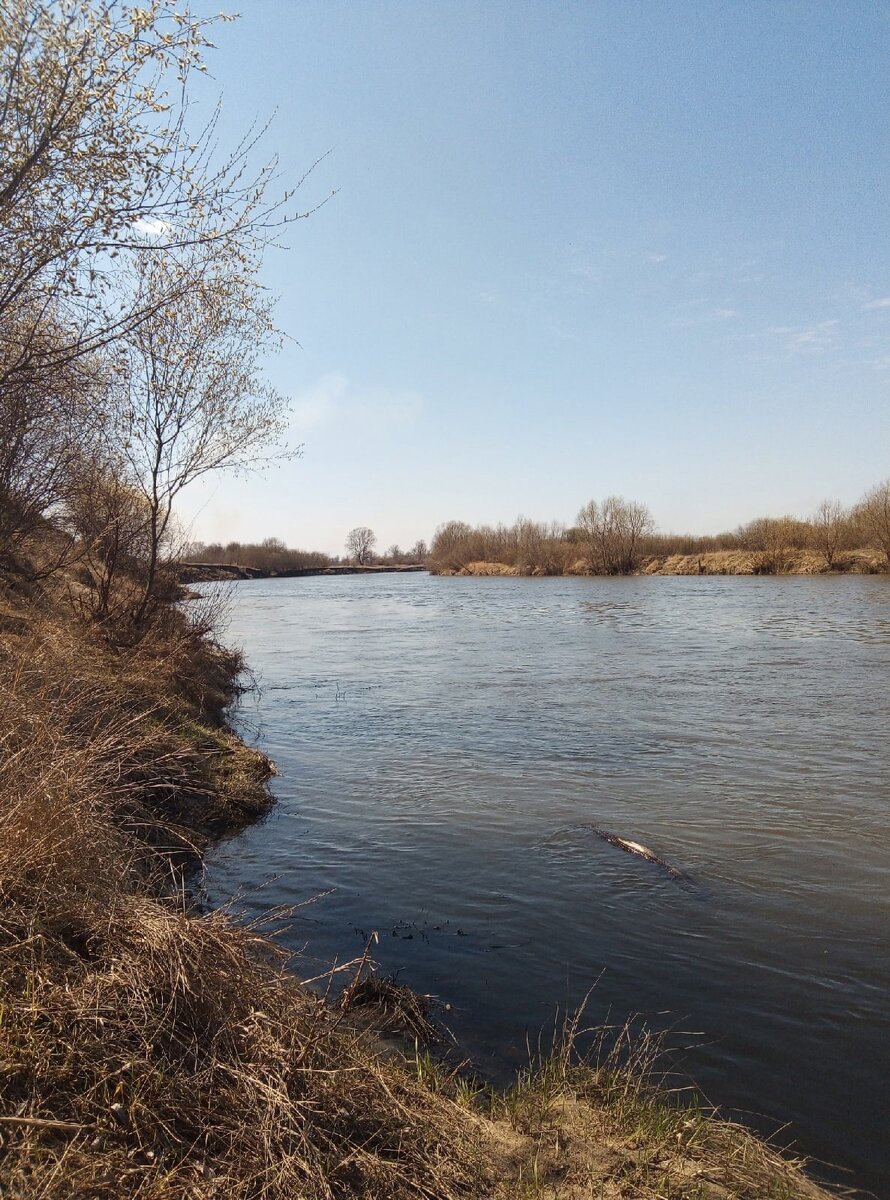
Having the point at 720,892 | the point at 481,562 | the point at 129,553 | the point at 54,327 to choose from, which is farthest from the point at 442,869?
the point at 481,562

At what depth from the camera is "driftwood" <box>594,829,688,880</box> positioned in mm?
7832

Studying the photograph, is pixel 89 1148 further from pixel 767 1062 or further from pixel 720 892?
pixel 720 892

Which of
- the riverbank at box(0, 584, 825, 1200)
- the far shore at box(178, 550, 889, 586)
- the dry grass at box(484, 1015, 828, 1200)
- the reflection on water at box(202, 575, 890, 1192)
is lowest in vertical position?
the reflection on water at box(202, 575, 890, 1192)

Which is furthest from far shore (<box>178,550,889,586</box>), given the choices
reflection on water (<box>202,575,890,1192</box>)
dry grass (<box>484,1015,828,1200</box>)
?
dry grass (<box>484,1015,828,1200</box>)

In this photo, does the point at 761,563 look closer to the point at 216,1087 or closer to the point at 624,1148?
the point at 624,1148

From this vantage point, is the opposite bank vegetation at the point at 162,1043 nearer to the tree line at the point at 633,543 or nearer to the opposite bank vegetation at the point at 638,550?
the opposite bank vegetation at the point at 638,550

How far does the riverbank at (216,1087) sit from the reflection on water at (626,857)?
Result: 1.02 m

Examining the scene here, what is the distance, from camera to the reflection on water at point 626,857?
207 inches

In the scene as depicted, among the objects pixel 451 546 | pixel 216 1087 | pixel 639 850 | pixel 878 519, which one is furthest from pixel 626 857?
pixel 451 546

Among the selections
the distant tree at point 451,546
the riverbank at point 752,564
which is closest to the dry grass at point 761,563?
the riverbank at point 752,564

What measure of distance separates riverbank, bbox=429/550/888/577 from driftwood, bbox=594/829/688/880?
195ft

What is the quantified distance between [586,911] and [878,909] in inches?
105

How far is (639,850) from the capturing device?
827cm

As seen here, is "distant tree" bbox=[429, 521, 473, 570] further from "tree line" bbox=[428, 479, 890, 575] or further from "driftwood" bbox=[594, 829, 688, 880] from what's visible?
"driftwood" bbox=[594, 829, 688, 880]
